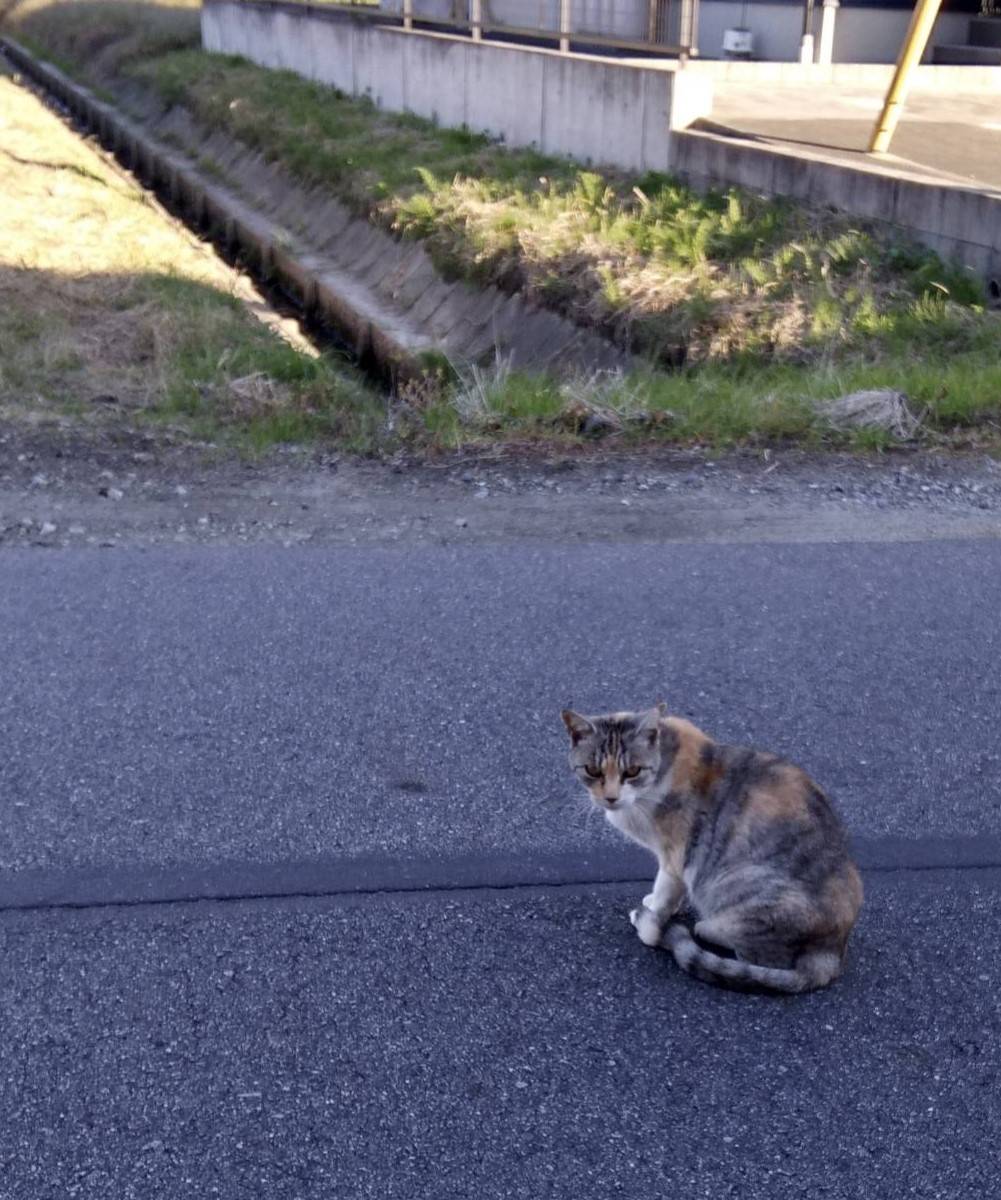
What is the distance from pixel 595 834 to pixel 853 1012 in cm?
105

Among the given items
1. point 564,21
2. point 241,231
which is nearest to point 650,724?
point 564,21

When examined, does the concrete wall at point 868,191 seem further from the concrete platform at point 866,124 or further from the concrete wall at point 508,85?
the concrete wall at point 508,85

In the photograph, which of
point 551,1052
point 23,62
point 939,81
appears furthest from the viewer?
point 23,62

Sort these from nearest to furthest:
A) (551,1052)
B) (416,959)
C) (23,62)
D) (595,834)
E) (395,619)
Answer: (551,1052), (416,959), (595,834), (395,619), (23,62)

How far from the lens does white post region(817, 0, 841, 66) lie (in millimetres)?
24250

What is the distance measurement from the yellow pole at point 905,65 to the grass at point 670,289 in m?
1.51

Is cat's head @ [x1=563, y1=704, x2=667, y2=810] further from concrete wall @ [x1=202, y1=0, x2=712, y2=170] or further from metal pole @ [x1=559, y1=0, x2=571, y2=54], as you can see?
metal pole @ [x1=559, y1=0, x2=571, y2=54]

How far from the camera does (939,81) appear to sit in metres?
22.7

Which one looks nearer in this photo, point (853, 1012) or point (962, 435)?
point (853, 1012)

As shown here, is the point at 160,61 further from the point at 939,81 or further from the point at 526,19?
the point at 939,81

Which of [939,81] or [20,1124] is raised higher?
[939,81]

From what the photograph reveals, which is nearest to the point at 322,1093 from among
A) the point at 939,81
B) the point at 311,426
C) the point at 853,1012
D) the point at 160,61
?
the point at 853,1012

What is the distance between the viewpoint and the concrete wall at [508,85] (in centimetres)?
1669

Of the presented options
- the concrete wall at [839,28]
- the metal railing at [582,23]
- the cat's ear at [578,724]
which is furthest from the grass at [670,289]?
the concrete wall at [839,28]
